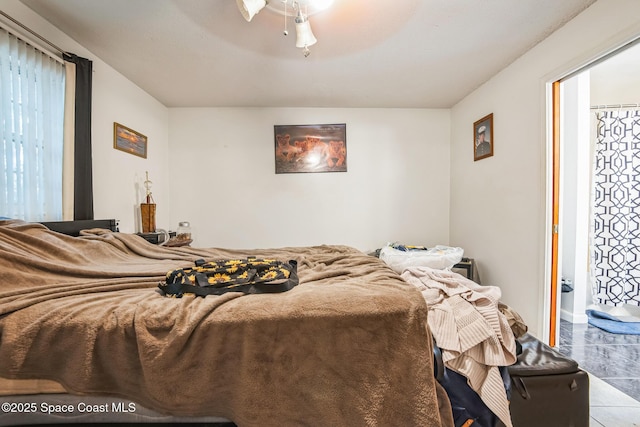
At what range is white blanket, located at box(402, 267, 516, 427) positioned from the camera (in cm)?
96

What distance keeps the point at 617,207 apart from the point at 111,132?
5157 mm

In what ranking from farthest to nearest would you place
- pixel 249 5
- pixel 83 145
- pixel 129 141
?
1. pixel 129 141
2. pixel 83 145
3. pixel 249 5

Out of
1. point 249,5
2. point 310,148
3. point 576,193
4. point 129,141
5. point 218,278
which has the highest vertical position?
point 249,5

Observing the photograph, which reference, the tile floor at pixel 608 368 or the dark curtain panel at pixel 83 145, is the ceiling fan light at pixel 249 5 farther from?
the tile floor at pixel 608 368

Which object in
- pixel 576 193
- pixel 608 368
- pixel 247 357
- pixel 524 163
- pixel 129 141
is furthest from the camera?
pixel 129 141

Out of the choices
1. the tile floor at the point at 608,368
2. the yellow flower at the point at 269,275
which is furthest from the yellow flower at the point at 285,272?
the tile floor at the point at 608,368

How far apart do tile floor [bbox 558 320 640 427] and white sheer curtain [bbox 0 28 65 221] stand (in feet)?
12.1

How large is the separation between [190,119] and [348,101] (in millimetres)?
2123


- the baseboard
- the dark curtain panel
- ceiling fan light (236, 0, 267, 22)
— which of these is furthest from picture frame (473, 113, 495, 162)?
the dark curtain panel

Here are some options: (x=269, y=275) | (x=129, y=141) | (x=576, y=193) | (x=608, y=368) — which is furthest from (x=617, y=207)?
(x=129, y=141)

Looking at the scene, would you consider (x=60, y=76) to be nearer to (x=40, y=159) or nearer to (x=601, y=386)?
(x=40, y=159)

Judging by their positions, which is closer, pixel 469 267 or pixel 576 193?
pixel 576 193

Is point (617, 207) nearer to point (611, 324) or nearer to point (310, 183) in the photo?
point (611, 324)

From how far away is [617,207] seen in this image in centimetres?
264
